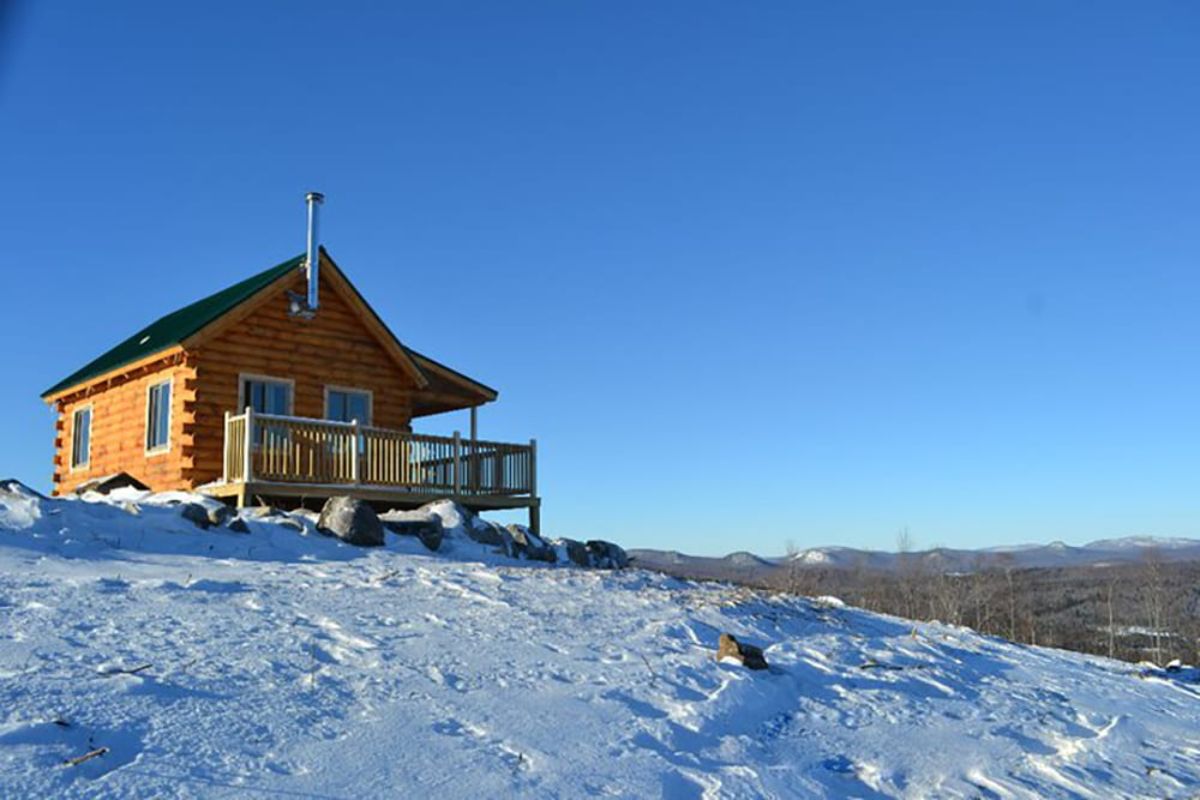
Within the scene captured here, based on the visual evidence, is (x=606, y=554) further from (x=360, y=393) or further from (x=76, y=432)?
(x=76, y=432)

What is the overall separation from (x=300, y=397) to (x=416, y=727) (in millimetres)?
14861

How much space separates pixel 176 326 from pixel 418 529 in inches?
370

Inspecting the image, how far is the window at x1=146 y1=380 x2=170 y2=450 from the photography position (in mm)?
19328

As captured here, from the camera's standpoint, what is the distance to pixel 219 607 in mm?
8312

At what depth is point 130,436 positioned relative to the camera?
20.6 meters

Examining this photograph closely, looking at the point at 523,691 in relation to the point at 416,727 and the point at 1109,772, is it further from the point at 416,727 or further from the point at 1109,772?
the point at 1109,772

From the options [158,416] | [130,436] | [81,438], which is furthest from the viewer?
[81,438]

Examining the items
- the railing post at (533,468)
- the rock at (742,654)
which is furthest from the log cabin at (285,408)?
the rock at (742,654)

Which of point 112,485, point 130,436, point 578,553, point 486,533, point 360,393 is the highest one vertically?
point 360,393

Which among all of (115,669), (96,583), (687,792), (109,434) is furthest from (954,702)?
(109,434)

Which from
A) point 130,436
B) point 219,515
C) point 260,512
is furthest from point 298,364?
point 219,515

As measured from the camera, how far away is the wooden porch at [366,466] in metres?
16.5

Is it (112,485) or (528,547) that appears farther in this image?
(112,485)

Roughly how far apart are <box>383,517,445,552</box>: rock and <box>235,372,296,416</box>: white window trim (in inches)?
238
